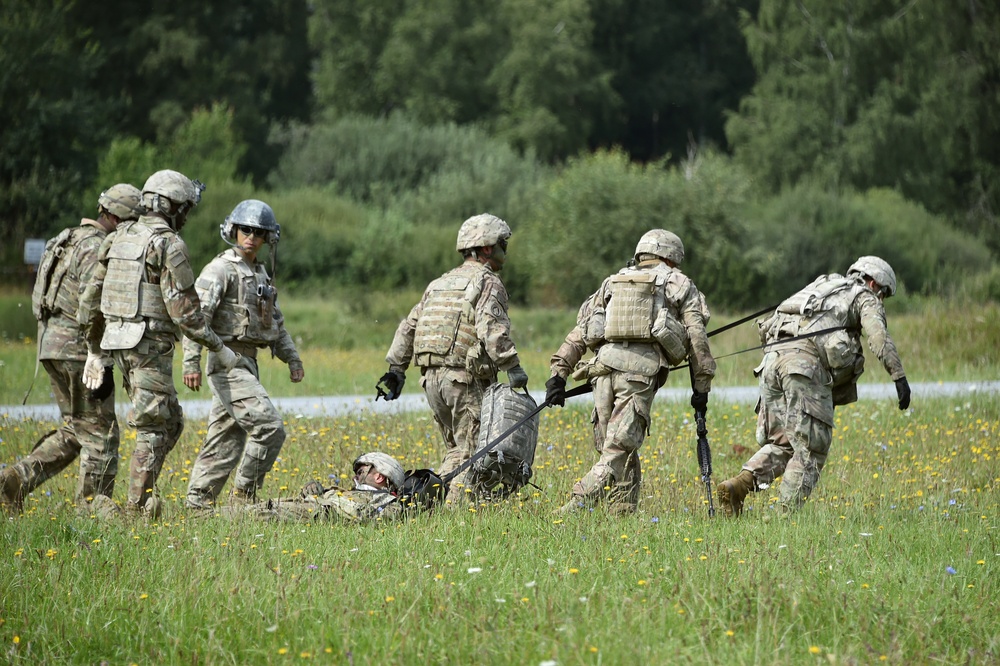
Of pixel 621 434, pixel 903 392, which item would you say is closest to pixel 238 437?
pixel 621 434

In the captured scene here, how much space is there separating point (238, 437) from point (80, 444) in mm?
1079

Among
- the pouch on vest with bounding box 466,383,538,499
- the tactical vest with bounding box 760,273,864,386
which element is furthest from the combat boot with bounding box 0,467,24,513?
the tactical vest with bounding box 760,273,864,386

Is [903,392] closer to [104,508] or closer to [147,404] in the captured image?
[147,404]

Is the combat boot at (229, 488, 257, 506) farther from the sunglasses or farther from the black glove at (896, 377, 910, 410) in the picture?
the black glove at (896, 377, 910, 410)

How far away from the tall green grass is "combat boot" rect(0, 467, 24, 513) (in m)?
0.20

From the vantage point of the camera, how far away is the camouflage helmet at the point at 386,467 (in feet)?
25.4

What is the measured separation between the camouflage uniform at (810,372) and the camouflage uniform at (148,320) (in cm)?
364

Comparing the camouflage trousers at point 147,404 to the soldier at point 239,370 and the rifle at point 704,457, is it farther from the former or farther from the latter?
the rifle at point 704,457

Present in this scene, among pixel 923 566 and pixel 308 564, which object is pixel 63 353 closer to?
pixel 308 564

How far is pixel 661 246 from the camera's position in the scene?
26.8 ft

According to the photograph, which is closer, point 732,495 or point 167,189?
point 167,189

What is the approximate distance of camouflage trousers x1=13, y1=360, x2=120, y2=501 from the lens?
7.92 m

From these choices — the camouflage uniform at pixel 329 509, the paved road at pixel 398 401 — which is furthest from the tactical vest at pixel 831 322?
the paved road at pixel 398 401

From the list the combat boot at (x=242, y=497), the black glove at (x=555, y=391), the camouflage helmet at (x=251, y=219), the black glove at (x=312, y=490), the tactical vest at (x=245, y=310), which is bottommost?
the combat boot at (x=242, y=497)
